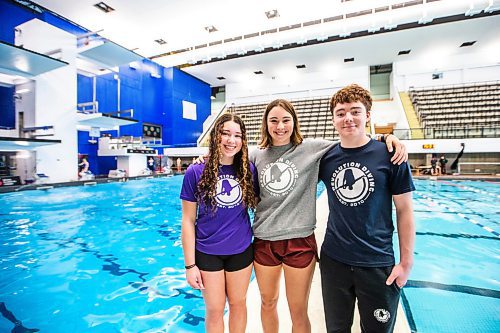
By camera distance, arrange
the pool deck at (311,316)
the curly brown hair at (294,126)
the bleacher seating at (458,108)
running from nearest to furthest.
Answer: the curly brown hair at (294,126)
the pool deck at (311,316)
the bleacher seating at (458,108)

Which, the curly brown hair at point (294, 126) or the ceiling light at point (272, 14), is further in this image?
the ceiling light at point (272, 14)

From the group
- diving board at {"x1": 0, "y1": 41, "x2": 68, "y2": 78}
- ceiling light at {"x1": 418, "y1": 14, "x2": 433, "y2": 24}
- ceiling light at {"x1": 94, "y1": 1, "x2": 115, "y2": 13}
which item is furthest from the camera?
ceiling light at {"x1": 418, "y1": 14, "x2": 433, "y2": 24}

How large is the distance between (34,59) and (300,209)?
8.94m

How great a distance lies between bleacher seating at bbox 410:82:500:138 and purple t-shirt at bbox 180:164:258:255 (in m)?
15.5

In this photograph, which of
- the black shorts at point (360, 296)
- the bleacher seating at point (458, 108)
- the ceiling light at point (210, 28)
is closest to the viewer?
the black shorts at point (360, 296)

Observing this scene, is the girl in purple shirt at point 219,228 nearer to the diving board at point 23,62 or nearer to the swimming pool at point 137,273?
the swimming pool at point 137,273

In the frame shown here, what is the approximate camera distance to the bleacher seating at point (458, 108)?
13.2m

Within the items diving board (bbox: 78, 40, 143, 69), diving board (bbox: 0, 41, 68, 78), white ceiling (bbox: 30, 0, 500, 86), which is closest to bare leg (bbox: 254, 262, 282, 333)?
diving board (bbox: 0, 41, 68, 78)

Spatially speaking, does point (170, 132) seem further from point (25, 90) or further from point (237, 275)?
point (237, 275)

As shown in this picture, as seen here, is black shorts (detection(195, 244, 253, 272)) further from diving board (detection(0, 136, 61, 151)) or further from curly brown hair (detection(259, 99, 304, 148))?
diving board (detection(0, 136, 61, 151))

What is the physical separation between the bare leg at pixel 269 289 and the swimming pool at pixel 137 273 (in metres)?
0.77

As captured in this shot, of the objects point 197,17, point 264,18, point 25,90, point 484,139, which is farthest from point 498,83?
point 25,90

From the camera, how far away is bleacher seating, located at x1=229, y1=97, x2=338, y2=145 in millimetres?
17052

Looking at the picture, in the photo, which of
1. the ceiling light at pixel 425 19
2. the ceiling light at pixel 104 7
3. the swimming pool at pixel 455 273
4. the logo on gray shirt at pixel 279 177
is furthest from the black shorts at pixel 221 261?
the ceiling light at pixel 425 19
